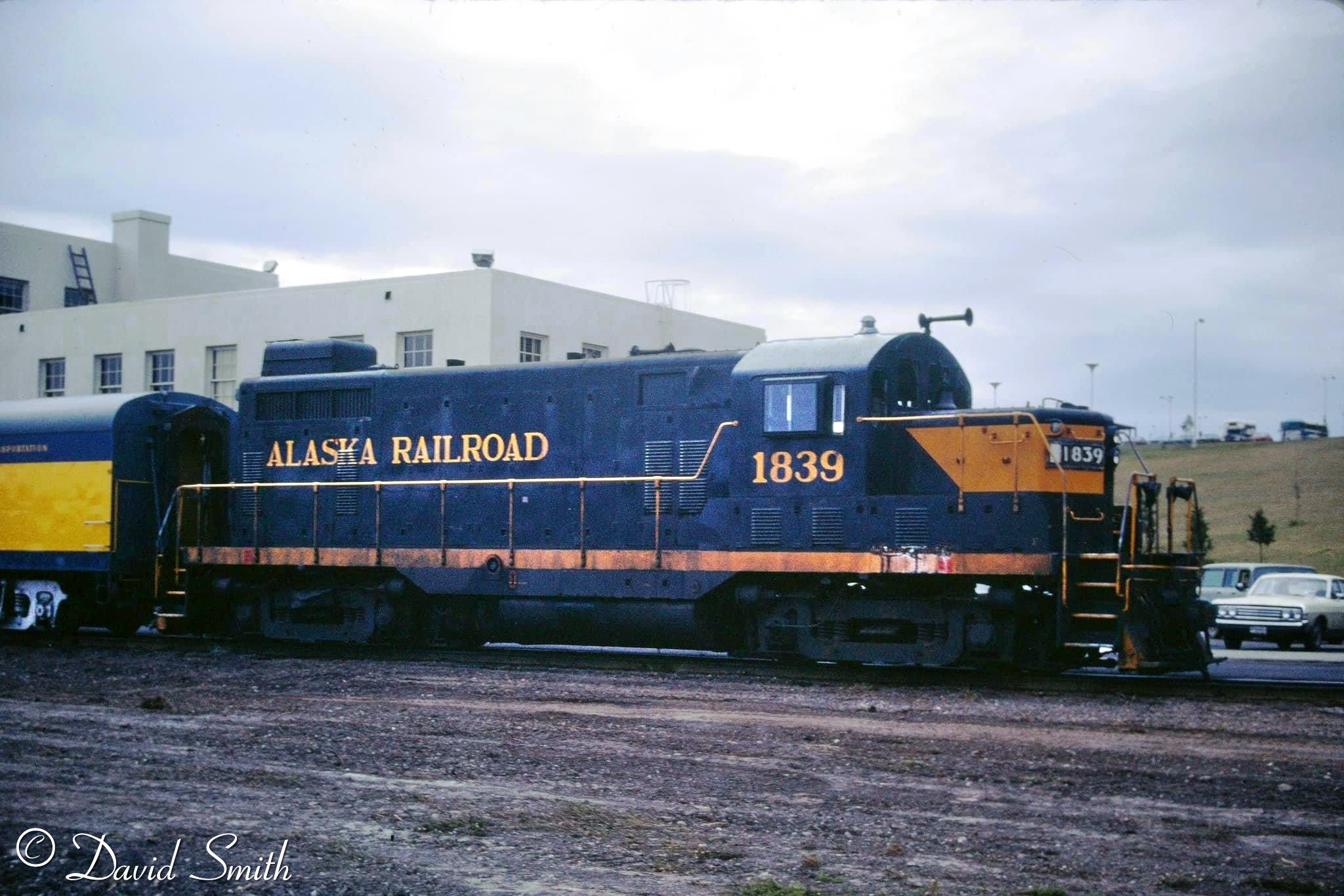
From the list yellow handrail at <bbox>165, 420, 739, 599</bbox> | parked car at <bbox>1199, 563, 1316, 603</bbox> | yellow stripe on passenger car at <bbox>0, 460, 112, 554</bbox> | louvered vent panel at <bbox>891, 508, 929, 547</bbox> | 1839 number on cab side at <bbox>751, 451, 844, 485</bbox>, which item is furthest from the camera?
parked car at <bbox>1199, 563, 1316, 603</bbox>

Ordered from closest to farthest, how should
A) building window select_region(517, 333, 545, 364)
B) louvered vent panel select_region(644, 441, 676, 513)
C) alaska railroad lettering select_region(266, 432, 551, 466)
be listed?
louvered vent panel select_region(644, 441, 676, 513)
alaska railroad lettering select_region(266, 432, 551, 466)
building window select_region(517, 333, 545, 364)

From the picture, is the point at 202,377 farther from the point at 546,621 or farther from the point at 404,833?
the point at 404,833

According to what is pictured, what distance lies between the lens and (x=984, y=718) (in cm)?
1041

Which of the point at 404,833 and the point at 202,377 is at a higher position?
the point at 202,377

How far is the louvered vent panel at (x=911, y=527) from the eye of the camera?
41.7ft

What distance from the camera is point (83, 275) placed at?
4034 centimetres

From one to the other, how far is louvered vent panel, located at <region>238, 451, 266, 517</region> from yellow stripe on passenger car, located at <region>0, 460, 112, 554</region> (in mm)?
1937

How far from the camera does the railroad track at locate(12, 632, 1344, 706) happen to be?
1171 centimetres

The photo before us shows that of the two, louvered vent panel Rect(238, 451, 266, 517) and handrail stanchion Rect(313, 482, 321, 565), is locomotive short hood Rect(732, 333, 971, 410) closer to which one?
handrail stanchion Rect(313, 482, 321, 565)

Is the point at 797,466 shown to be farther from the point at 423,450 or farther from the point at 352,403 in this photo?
the point at 352,403

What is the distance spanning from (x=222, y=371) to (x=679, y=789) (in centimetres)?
2987

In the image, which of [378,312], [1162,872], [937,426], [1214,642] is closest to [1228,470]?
[1214,642]

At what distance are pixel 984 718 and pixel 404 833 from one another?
5.55 m

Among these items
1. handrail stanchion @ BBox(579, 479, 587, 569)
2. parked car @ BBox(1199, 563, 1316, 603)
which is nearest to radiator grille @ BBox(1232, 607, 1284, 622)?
parked car @ BBox(1199, 563, 1316, 603)
